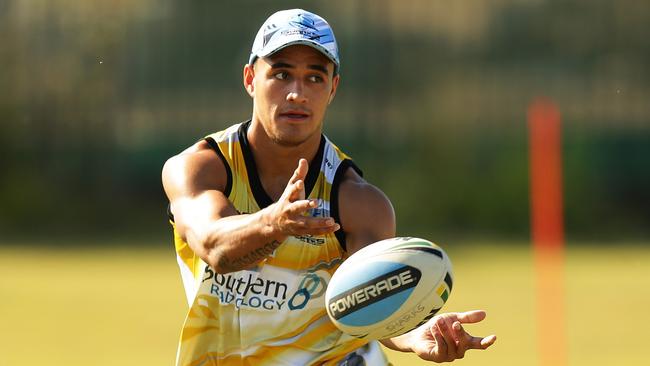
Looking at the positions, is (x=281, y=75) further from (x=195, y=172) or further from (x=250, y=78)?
(x=195, y=172)

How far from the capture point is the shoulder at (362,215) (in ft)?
20.1

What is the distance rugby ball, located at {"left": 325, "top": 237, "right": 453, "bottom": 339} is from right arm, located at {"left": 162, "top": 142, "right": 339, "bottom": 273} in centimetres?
46

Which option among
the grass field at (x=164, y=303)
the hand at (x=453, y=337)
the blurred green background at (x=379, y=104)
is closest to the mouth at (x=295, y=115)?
the hand at (x=453, y=337)

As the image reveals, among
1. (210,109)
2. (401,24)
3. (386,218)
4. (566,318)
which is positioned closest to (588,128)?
(401,24)

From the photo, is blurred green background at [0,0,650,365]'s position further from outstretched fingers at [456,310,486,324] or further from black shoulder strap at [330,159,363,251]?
outstretched fingers at [456,310,486,324]

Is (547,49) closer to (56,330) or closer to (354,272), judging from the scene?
(56,330)

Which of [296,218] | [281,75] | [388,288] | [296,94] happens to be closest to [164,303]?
[281,75]

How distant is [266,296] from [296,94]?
0.99 metres

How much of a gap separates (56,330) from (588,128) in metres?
14.3

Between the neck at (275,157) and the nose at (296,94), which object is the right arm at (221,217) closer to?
the neck at (275,157)

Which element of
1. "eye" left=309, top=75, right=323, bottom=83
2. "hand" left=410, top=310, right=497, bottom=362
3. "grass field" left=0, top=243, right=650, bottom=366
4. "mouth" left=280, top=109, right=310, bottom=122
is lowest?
"grass field" left=0, top=243, right=650, bottom=366

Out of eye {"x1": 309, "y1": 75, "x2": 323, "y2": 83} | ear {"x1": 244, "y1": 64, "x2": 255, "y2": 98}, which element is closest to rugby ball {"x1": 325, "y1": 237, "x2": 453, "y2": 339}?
eye {"x1": 309, "y1": 75, "x2": 323, "y2": 83}

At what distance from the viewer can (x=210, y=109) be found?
26.1 m

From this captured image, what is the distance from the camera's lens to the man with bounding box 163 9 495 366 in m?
6.04
